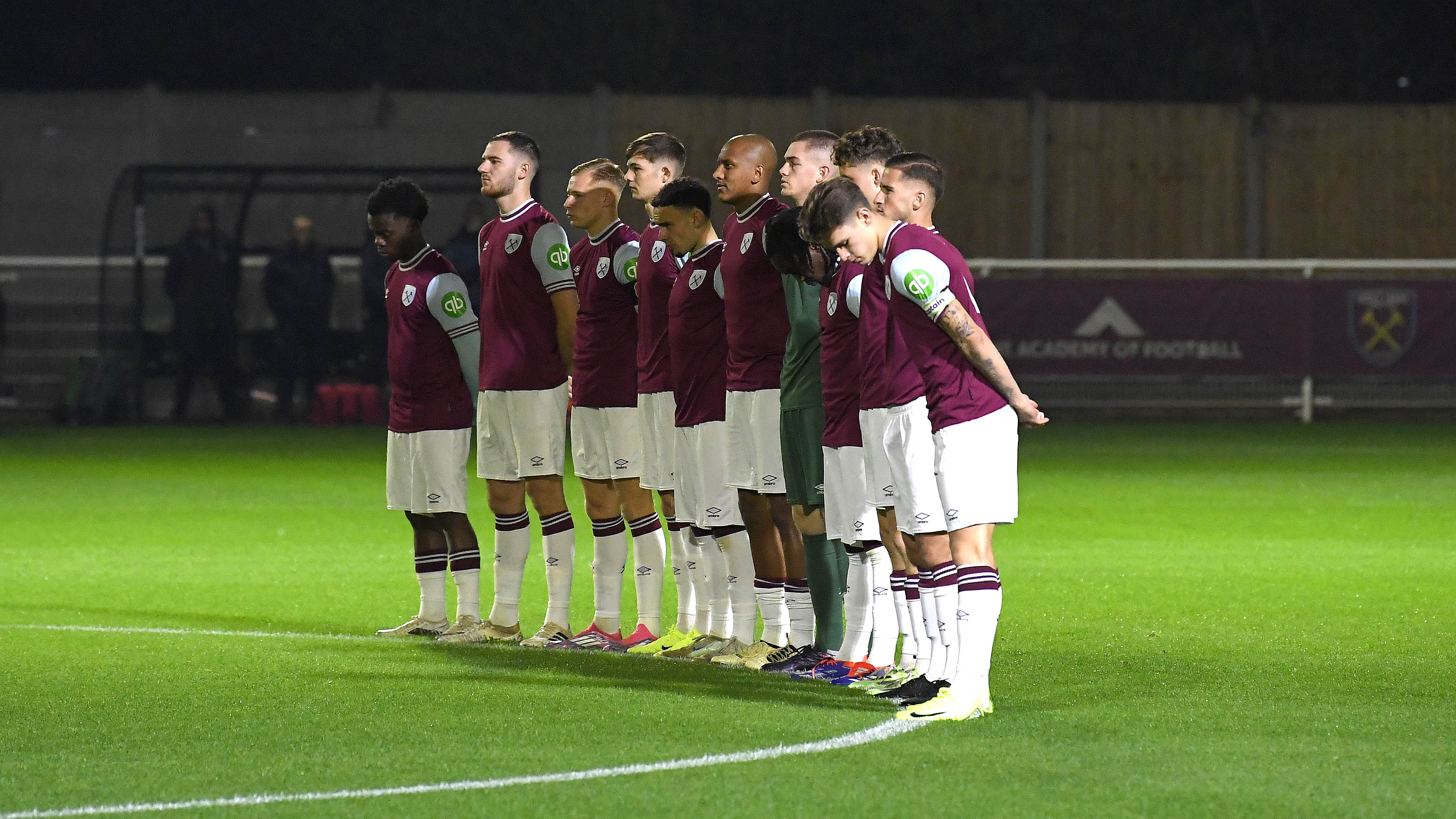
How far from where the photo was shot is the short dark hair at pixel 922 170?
676cm

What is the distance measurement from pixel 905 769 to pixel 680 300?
2843 millimetres

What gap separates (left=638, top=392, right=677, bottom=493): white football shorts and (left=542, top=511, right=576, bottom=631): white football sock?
0.46 m

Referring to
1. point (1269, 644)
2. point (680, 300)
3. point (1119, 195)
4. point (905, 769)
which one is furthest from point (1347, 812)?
point (1119, 195)

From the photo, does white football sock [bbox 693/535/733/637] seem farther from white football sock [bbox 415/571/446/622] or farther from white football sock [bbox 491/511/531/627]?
white football sock [bbox 415/571/446/622]

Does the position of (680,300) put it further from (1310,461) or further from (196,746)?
(1310,461)

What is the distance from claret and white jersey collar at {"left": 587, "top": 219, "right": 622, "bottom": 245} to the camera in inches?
335

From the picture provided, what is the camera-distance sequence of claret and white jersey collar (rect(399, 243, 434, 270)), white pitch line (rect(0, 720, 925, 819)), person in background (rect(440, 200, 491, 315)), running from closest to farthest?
white pitch line (rect(0, 720, 925, 819)) → claret and white jersey collar (rect(399, 243, 434, 270)) → person in background (rect(440, 200, 491, 315))

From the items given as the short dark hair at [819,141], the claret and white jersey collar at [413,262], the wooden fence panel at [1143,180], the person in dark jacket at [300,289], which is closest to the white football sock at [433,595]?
the claret and white jersey collar at [413,262]

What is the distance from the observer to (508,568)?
868 cm

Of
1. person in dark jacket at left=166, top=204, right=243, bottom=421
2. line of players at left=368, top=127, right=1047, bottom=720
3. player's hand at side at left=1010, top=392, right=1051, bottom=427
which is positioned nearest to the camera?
player's hand at side at left=1010, top=392, right=1051, bottom=427

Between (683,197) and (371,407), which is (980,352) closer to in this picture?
(683,197)

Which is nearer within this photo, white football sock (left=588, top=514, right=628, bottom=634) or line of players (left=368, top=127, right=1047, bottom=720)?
line of players (left=368, top=127, right=1047, bottom=720)

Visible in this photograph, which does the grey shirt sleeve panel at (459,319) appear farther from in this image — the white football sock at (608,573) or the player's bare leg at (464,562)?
the white football sock at (608,573)

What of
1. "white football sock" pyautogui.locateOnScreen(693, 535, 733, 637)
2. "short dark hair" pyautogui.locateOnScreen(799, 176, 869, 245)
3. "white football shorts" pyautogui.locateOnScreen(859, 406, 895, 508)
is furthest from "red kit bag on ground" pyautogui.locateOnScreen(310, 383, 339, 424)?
"short dark hair" pyautogui.locateOnScreen(799, 176, 869, 245)
